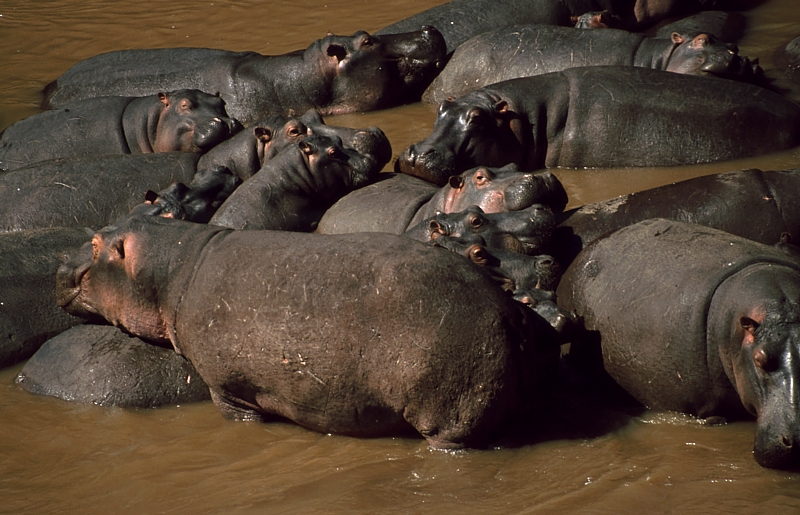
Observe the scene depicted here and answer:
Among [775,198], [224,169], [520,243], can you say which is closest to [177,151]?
[224,169]

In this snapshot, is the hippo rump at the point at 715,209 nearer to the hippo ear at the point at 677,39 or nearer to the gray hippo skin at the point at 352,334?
the gray hippo skin at the point at 352,334

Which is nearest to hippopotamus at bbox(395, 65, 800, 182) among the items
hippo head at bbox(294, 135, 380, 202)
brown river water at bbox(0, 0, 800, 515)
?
hippo head at bbox(294, 135, 380, 202)

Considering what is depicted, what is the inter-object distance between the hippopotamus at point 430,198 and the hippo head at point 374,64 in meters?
2.44

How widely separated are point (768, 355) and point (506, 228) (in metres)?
1.90

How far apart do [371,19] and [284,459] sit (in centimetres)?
840

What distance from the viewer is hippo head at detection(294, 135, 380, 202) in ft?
23.1

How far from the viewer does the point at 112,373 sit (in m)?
5.40

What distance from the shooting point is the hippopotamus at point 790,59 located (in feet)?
29.4

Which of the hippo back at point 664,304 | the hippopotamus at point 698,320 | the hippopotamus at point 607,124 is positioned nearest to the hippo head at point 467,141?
the hippopotamus at point 607,124

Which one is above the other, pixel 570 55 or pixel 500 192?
pixel 570 55

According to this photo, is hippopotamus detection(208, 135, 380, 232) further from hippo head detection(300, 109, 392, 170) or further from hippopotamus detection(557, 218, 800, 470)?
hippopotamus detection(557, 218, 800, 470)

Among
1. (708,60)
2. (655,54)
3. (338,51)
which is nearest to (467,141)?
(655,54)

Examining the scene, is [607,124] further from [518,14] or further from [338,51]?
[338,51]

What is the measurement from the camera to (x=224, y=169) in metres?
7.32
